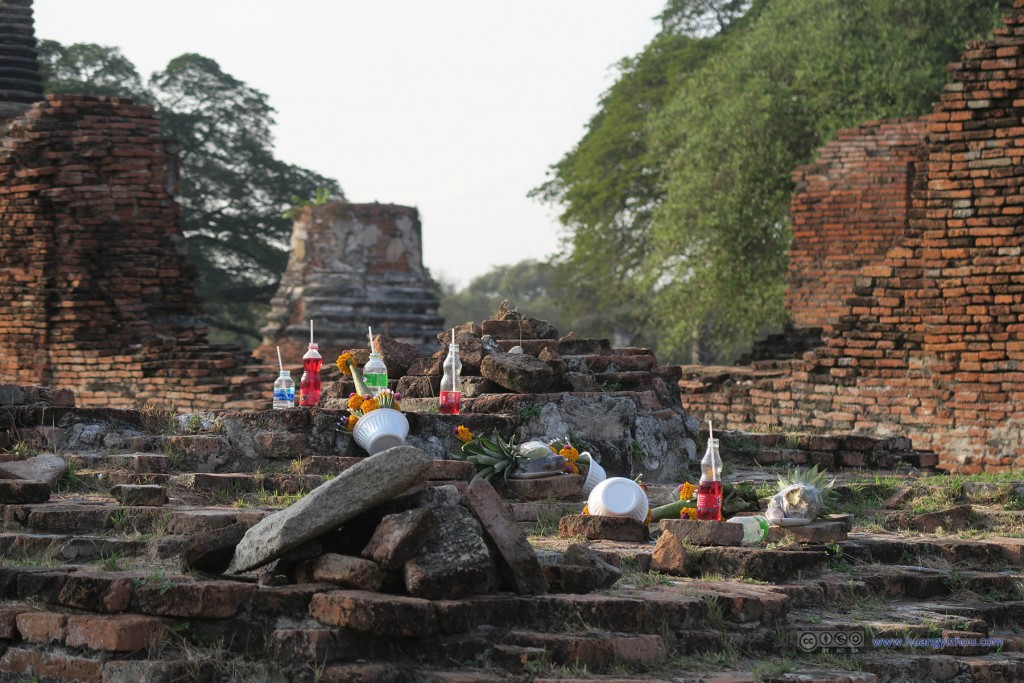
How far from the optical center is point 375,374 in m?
8.49

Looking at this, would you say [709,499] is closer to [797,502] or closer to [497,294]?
[797,502]

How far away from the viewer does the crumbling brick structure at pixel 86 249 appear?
14062mm

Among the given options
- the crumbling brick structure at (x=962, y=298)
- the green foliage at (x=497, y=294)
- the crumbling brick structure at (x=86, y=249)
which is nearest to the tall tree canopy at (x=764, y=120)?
the crumbling brick structure at (x=962, y=298)

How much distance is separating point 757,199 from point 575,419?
14375mm

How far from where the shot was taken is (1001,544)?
6.57 metres

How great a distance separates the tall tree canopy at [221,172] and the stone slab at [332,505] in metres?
24.2

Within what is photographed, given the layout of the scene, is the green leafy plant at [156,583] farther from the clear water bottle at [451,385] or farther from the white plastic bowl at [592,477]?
the clear water bottle at [451,385]

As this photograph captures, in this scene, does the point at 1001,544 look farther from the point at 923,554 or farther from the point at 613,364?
the point at 613,364

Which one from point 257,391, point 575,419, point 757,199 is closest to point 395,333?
point 257,391

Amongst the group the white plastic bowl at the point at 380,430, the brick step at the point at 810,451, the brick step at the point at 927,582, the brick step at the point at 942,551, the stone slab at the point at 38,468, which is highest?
the white plastic bowl at the point at 380,430

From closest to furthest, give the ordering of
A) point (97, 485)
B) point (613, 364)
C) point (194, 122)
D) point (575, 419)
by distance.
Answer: point (97, 485) < point (575, 419) < point (613, 364) < point (194, 122)

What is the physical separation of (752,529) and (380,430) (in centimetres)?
224

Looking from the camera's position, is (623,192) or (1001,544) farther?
(623,192)

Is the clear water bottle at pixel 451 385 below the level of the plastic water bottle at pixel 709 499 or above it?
above
